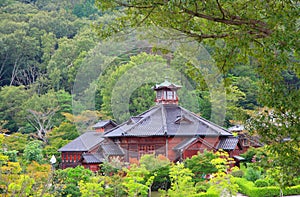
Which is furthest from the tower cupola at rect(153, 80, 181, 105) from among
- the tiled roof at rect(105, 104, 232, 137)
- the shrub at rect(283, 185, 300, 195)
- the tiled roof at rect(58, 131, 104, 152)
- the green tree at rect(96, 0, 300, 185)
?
the green tree at rect(96, 0, 300, 185)

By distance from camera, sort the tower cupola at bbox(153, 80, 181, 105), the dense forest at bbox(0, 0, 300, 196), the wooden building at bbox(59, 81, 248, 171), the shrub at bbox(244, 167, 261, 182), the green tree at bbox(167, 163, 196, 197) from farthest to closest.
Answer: the wooden building at bbox(59, 81, 248, 171), the tower cupola at bbox(153, 80, 181, 105), the shrub at bbox(244, 167, 261, 182), the green tree at bbox(167, 163, 196, 197), the dense forest at bbox(0, 0, 300, 196)

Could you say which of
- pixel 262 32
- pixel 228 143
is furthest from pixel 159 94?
pixel 262 32

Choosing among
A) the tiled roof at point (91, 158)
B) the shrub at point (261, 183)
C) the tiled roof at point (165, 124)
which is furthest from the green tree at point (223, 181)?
the tiled roof at point (91, 158)

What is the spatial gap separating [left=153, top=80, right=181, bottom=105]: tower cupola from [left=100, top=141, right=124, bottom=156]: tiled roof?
2657 mm

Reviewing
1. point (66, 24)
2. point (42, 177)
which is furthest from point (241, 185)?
point (66, 24)

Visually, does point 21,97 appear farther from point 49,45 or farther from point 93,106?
point 93,106

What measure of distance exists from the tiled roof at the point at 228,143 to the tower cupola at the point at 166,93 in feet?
10.4

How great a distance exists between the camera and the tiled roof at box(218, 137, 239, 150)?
18212 mm

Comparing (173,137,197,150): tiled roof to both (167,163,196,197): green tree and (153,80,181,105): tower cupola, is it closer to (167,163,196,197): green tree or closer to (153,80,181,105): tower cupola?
(153,80,181,105): tower cupola

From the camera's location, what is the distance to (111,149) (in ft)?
56.8

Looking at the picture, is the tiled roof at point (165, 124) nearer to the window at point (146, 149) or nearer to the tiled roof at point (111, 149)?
the tiled roof at point (111, 149)

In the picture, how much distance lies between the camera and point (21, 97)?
3231cm

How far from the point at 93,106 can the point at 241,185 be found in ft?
20.3

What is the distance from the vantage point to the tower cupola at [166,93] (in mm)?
15963
